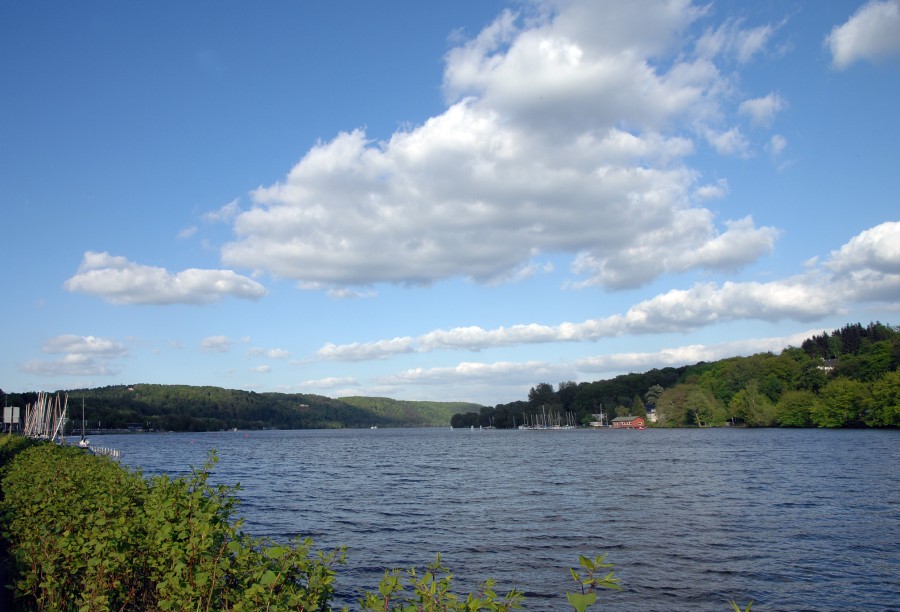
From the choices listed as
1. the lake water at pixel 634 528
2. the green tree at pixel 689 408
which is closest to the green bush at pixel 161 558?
the lake water at pixel 634 528

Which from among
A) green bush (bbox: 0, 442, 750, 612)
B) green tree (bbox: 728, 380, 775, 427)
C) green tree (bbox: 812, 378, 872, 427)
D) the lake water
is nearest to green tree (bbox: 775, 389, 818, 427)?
green tree (bbox: 728, 380, 775, 427)

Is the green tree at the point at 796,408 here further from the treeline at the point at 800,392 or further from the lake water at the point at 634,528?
the lake water at the point at 634,528

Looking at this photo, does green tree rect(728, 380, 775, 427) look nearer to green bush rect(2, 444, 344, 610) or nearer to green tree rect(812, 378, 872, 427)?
green tree rect(812, 378, 872, 427)

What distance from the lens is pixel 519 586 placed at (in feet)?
67.1

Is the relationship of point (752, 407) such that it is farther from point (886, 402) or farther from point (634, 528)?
point (634, 528)

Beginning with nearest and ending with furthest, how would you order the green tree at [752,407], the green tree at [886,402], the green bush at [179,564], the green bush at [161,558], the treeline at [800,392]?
the green bush at [179,564], the green bush at [161,558], the green tree at [886,402], the treeline at [800,392], the green tree at [752,407]

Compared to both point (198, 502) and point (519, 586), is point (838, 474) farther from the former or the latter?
point (198, 502)

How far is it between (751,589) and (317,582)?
19.5m

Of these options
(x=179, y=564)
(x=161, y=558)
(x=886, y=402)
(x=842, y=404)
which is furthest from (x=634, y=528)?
(x=842, y=404)

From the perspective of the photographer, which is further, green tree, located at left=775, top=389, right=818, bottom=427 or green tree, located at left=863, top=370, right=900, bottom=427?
green tree, located at left=775, top=389, right=818, bottom=427

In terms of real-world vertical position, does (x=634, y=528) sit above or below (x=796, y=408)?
above

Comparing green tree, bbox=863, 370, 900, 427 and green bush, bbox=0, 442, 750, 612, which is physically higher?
green bush, bbox=0, 442, 750, 612

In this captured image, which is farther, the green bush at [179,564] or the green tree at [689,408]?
the green tree at [689,408]

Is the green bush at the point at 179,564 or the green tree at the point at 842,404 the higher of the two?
the green bush at the point at 179,564
